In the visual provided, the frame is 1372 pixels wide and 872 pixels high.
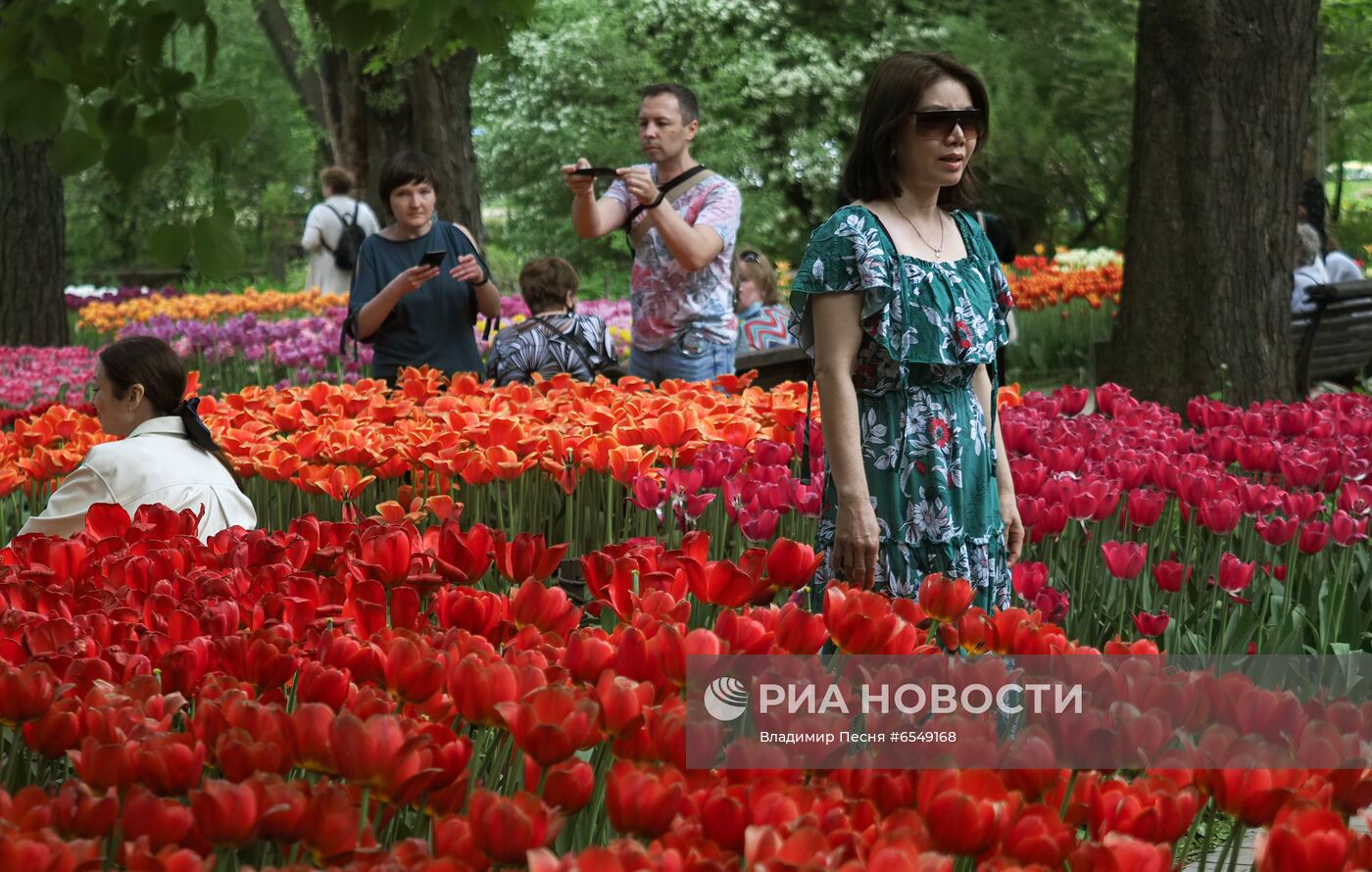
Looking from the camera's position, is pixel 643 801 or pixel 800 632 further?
pixel 800 632

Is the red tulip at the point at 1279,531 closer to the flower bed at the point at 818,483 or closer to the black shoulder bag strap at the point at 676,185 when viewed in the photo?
the flower bed at the point at 818,483

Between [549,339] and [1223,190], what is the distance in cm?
327

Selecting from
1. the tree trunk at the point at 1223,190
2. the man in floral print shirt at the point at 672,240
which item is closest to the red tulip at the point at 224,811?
the man in floral print shirt at the point at 672,240

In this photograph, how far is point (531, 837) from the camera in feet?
4.57

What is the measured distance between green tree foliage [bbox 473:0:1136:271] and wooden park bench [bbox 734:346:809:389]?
16.1 metres

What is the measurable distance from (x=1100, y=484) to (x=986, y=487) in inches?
22.6

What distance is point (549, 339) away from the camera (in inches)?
264

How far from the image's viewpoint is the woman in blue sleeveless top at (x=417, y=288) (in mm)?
6230

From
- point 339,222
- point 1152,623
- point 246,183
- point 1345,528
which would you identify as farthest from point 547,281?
point 246,183

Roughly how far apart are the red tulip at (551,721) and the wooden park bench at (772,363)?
594 centimetres

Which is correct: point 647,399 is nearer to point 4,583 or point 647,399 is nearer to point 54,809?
point 4,583

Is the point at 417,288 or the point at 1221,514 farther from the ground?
the point at 417,288

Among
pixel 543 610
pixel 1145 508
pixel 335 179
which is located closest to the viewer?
pixel 543 610

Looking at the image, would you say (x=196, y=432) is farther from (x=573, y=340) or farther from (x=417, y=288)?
(x=573, y=340)
